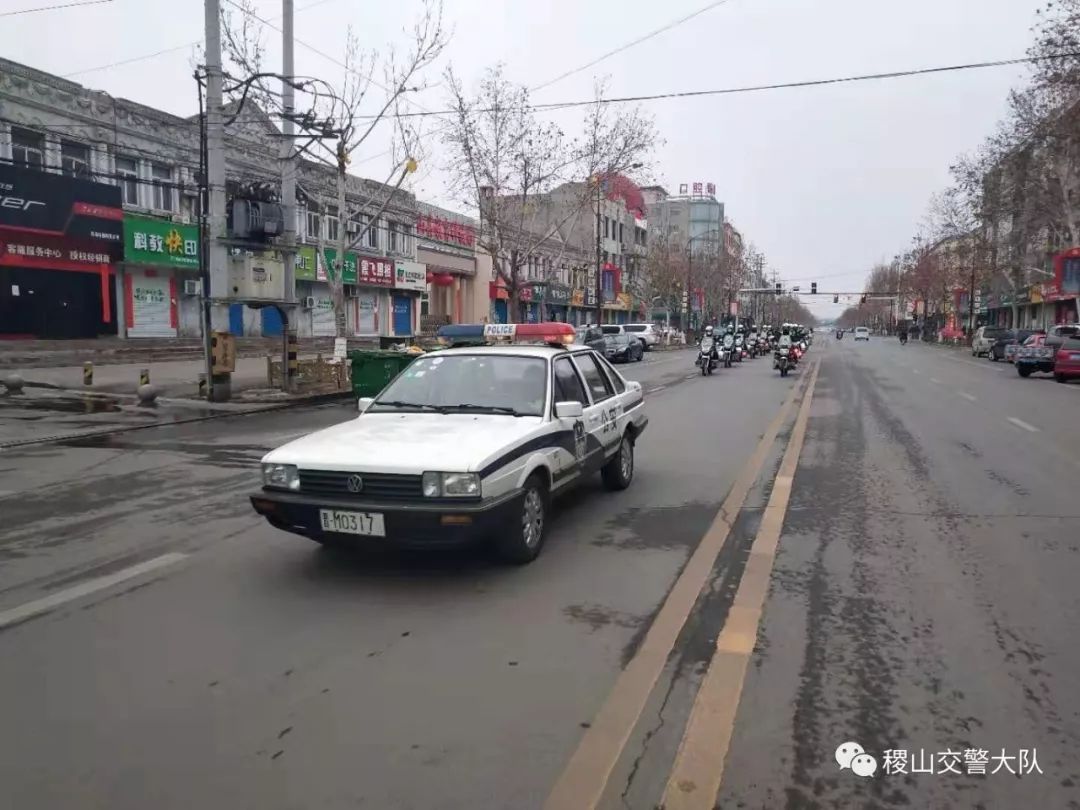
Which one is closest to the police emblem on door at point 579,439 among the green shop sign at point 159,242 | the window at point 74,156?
the green shop sign at point 159,242

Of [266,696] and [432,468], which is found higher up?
[432,468]

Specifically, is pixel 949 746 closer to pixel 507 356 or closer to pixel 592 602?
pixel 592 602

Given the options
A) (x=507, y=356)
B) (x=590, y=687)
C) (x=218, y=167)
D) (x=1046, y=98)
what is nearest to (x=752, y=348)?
(x=1046, y=98)

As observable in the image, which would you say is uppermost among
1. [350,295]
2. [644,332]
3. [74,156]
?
[74,156]

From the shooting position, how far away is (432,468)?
4.79 metres

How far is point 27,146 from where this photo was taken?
2355 cm

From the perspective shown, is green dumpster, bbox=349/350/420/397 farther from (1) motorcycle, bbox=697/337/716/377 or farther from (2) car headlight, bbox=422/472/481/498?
(1) motorcycle, bbox=697/337/716/377

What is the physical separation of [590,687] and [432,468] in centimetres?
167

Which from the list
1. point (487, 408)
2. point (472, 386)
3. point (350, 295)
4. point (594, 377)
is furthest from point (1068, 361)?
point (350, 295)

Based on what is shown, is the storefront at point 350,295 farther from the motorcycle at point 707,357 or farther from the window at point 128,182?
the motorcycle at point 707,357

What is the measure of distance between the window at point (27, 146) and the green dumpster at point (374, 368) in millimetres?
13504

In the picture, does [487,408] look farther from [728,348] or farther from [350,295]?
[350,295]

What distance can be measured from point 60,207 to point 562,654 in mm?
25124

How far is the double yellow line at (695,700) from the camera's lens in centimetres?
287
